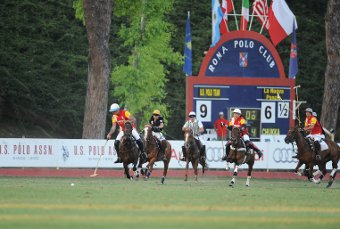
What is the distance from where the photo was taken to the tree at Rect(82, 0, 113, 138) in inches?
1569

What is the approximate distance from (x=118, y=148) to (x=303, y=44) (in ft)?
92.2

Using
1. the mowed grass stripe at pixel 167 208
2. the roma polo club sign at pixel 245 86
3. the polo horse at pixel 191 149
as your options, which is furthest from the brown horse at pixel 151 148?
the mowed grass stripe at pixel 167 208

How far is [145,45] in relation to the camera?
4966 centimetres

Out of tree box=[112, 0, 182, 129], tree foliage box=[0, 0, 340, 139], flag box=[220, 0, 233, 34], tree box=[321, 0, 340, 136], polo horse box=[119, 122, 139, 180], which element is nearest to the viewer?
polo horse box=[119, 122, 139, 180]

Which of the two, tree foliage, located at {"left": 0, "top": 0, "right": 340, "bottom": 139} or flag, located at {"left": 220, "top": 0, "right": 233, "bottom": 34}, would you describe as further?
tree foliage, located at {"left": 0, "top": 0, "right": 340, "bottom": 139}

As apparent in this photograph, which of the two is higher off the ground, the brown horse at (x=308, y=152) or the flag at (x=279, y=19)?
the flag at (x=279, y=19)

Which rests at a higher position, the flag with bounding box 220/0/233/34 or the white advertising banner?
the flag with bounding box 220/0/233/34

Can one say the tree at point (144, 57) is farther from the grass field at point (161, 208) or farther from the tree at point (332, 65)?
the grass field at point (161, 208)

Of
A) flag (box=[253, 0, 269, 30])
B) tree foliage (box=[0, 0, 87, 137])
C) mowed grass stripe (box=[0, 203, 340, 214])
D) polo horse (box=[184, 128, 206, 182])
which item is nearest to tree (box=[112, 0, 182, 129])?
tree foliage (box=[0, 0, 87, 137])

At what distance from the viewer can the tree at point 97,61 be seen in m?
39.8

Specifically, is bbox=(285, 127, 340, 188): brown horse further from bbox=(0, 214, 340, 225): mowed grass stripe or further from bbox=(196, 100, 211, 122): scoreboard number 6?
bbox=(0, 214, 340, 225): mowed grass stripe

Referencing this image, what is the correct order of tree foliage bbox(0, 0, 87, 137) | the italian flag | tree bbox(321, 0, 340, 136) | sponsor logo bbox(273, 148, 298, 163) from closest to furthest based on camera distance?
the italian flag, sponsor logo bbox(273, 148, 298, 163), tree bbox(321, 0, 340, 136), tree foliage bbox(0, 0, 87, 137)

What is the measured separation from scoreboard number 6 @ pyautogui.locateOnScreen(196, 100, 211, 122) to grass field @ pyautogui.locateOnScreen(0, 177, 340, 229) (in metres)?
10.3

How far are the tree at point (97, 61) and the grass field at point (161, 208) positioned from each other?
1397cm
